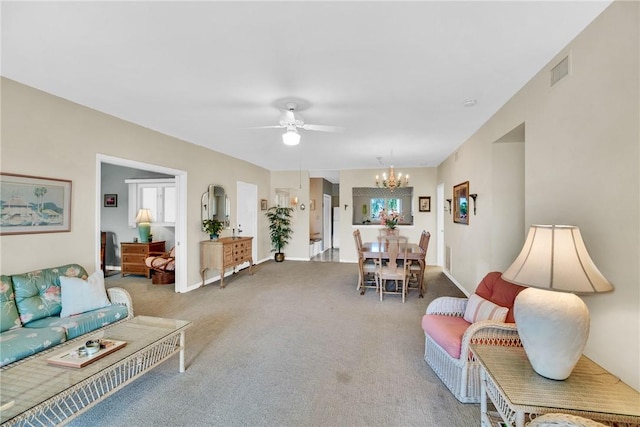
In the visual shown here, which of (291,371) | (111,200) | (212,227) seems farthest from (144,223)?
(291,371)

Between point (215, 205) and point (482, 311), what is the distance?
4.87 m

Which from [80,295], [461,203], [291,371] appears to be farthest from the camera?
[461,203]

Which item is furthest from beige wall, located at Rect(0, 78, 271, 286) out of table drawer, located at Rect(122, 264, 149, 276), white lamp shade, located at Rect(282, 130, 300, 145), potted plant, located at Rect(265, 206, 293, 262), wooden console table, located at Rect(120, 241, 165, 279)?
potted plant, located at Rect(265, 206, 293, 262)

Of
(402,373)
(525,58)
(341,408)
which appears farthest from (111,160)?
(525,58)

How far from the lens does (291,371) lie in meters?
2.58

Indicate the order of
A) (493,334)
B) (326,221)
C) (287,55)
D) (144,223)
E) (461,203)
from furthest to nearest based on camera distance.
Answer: (326,221)
(144,223)
(461,203)
(287,55)
(493,334)

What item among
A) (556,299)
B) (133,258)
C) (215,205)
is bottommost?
(133,258)

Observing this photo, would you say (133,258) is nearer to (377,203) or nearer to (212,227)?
(212,227)

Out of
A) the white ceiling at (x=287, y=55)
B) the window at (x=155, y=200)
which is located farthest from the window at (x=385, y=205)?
the window at (x=155, y=200)

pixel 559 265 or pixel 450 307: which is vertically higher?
pixel 559 265

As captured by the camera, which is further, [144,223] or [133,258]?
[144,223]

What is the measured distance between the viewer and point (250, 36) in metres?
1.99

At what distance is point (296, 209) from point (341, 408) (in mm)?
6485

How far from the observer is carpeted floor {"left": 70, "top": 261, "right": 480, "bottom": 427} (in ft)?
6.63
